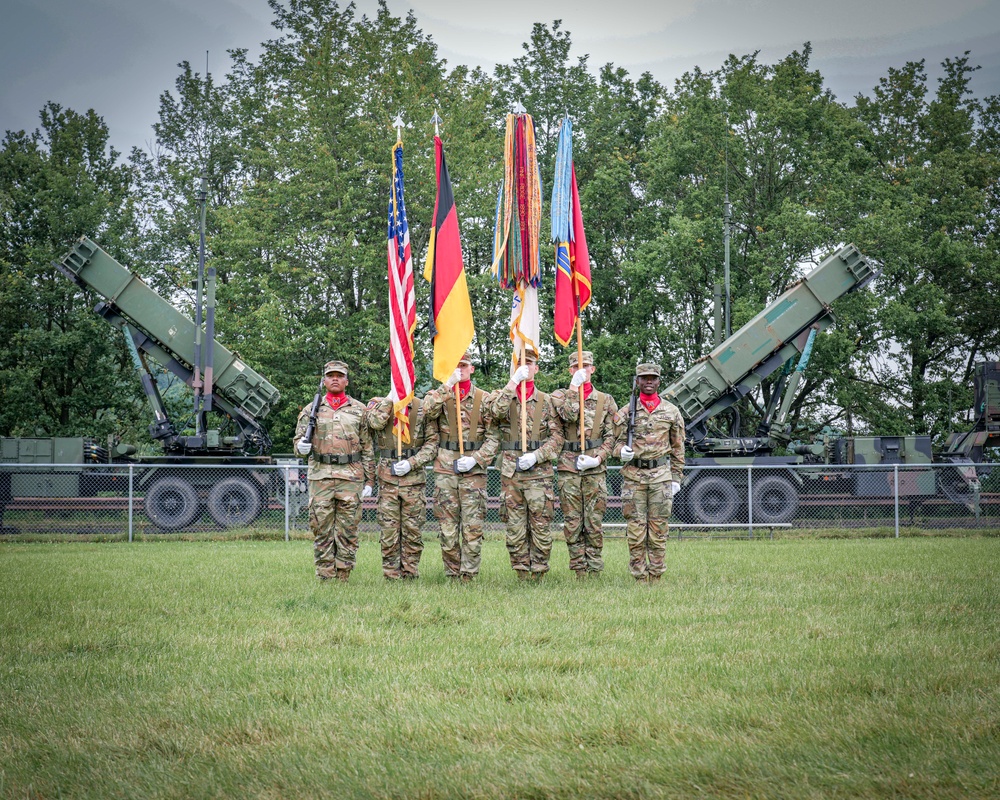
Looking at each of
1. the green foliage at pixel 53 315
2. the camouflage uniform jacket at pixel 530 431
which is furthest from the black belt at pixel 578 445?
the green foliage at pixel 53 315

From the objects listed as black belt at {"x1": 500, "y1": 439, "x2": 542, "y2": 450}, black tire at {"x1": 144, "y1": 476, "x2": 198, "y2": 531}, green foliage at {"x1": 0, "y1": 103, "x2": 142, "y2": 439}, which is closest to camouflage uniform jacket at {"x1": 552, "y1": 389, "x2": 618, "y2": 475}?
black belt at {"x1": 500, "y1": 439, "x2": 542, "y2": 450}

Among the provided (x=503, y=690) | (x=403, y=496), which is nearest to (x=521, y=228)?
(x=403, y=496)

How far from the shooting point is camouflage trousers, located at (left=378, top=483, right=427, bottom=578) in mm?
9938

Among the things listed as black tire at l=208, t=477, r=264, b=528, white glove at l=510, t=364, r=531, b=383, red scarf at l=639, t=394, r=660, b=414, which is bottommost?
black tire at l=208, t=477, r=264, b=528

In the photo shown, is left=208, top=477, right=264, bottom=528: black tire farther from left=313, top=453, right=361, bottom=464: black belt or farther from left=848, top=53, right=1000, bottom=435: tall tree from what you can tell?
left=848, top=53, right=1000, bottom=435: tall tree

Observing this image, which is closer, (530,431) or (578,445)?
(530,431)

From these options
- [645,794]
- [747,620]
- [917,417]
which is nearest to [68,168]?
[917,417]

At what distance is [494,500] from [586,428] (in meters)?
9.26

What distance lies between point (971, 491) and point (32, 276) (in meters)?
23.6

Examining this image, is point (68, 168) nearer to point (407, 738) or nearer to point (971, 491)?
point (971, 491)

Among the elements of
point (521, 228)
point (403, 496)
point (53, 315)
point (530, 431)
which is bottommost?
point (403, 496)

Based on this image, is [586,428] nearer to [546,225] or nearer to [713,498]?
[713,498]

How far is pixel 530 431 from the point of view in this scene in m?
9.93

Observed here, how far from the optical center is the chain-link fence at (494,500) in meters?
17.8
